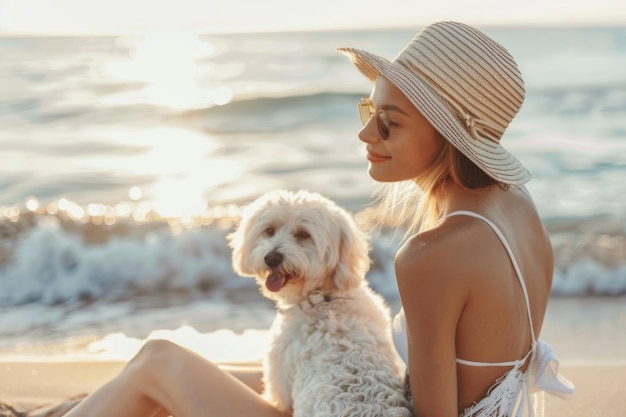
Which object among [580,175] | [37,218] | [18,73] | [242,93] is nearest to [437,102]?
[37,218]

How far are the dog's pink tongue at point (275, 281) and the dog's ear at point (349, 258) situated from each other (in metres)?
0.24

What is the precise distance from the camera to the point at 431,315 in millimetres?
2549

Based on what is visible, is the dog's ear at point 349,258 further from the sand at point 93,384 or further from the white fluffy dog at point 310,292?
the sand at point 93,384

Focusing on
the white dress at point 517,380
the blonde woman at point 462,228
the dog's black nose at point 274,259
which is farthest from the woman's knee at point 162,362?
the blonde woman at point 462,228

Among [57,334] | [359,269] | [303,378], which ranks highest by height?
[359,269]

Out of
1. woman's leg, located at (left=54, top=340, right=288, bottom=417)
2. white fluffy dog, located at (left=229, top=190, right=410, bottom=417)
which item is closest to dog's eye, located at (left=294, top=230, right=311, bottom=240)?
white fluffy dog, located at (left=229, top=190, right=410, bottom=417)

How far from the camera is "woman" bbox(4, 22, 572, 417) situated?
101 inches

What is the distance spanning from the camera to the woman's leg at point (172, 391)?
3.17 metres

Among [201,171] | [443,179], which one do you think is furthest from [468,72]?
[201,171]

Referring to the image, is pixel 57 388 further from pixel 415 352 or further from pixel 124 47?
pixel 124 47

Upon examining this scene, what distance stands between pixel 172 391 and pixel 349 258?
91cm

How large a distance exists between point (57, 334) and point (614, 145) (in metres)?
9.51

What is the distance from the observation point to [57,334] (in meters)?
6.28

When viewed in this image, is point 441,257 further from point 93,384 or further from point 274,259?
point 93,384
